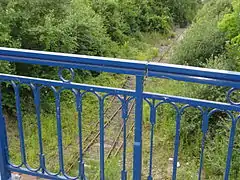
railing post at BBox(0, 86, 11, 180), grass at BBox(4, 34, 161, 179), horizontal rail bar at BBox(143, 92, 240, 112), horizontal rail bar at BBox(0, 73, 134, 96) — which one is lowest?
grass at BBox(4, 34, 161, 179)

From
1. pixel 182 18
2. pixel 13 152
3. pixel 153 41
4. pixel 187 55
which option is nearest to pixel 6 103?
pixel 13 152

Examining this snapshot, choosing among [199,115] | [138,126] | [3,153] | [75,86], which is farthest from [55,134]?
[138,126]

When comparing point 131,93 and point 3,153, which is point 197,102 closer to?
point 131,93

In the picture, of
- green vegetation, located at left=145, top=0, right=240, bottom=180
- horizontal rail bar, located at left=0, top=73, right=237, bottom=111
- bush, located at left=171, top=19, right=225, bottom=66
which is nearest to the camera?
horizontal rail bar, located at left=0, top=73, right=237, bottom=111

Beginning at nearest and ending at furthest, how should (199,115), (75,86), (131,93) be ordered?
(131,93)
(75,86)
(199,115)

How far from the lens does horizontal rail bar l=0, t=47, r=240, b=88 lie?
192 centimetres

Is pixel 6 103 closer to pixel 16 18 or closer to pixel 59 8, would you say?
pixel 16 18

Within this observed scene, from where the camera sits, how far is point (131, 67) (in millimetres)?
2064

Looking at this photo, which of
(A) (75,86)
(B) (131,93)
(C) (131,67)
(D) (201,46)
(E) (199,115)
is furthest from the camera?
(D) (201,46)

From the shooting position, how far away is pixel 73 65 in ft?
7.20

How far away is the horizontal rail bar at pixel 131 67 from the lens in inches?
75.6

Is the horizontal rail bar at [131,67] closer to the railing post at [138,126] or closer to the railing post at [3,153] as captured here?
the railing post at [138,126]

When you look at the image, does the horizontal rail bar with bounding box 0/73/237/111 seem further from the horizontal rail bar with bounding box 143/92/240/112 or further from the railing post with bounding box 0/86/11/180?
the railing post with bounding box 0/86/11/180

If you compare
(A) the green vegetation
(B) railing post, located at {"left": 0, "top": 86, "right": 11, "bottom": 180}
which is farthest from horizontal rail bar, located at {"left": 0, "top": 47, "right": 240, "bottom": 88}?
(A) the green vegetation
